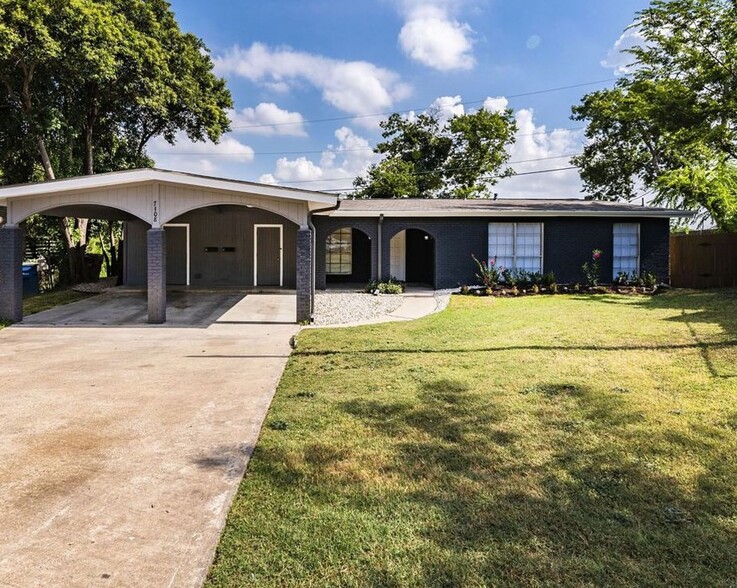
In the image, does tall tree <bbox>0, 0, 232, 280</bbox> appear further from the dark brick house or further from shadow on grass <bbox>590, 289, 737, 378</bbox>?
shadow on grass <bbox>590, 289, 737, 378</bbox>

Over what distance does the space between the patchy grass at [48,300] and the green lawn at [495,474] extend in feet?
30.7

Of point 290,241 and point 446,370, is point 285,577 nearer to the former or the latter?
point 446,370

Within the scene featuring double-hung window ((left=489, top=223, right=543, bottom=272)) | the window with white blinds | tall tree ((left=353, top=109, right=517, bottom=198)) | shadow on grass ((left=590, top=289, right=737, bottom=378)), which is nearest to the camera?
shadow on grass ((left=590, top=289, right=737, bottom=378))

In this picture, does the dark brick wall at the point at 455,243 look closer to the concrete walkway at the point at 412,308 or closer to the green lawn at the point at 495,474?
the concrete walkway at the point at 412,308

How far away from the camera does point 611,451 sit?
147 inches

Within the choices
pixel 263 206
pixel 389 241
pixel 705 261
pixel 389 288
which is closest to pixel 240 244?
pixel 389 241

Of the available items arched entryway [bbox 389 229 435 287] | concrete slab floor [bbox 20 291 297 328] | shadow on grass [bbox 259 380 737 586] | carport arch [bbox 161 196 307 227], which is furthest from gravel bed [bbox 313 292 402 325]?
shadow on grass [bbox 259 380 737 586]

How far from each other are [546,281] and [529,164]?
21.2 m

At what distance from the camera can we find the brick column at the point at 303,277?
420 inches

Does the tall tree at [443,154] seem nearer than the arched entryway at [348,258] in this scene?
No

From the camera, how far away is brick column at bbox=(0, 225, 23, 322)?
1064cm

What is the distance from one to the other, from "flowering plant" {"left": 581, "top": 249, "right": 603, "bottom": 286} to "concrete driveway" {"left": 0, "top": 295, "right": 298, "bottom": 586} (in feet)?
38.6

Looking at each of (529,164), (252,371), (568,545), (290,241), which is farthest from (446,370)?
(529,164)

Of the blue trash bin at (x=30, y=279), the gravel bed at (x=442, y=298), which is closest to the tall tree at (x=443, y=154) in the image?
the gravel bed at (x=442, y=298)
